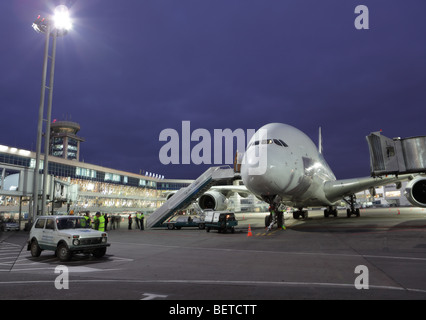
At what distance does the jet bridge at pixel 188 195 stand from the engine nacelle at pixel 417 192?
12694 mm

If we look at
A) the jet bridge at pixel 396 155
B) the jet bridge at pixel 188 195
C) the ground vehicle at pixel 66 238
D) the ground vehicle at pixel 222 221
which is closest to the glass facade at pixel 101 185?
the jet bridge at pixel 188 195

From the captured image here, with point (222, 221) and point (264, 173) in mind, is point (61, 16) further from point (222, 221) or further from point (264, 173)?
point (264, 173)

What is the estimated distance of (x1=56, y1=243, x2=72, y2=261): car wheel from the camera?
394 inches

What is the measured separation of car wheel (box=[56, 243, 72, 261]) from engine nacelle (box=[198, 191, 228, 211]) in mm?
15135

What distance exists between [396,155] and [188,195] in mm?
19116

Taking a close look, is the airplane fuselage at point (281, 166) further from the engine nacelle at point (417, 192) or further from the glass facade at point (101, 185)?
the glass facade at point (101, 185)

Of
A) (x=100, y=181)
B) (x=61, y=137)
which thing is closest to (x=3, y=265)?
(x=100, y=181)

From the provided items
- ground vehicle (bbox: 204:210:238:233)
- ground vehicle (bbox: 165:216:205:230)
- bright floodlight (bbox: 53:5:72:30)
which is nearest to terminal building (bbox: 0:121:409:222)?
ground vehicle (bbox: 165:216:205:230)

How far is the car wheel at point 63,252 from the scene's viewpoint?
32.9 ft

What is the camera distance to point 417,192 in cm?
1351

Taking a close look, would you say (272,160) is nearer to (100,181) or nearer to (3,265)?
(3,265)

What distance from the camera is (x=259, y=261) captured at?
883 centimetres

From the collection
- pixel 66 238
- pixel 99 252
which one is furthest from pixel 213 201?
pixel 66 238
